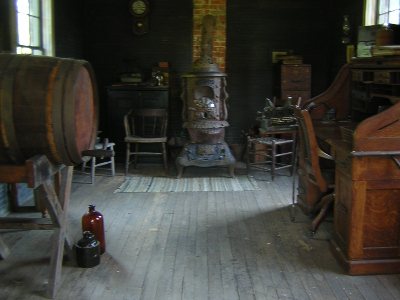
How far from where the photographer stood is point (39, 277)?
2.90m

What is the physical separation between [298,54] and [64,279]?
4.78m

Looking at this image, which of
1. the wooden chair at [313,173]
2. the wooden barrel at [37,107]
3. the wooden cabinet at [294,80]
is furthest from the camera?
the wooden cabinet at [294,80]

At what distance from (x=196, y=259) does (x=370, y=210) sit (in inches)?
46.3

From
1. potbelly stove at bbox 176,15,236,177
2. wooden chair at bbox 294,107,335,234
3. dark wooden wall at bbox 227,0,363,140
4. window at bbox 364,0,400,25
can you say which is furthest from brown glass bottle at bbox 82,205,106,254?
dark wooden wall at bbox 227,0,363,140

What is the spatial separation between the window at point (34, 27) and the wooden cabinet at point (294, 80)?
289 centimetres

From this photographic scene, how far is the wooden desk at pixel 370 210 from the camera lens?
2789mm

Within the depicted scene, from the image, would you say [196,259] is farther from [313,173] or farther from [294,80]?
[294,80]

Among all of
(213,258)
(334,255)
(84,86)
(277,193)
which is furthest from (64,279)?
(277,193)

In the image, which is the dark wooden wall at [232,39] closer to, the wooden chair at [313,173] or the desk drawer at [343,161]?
the wooden chair at [313,173]

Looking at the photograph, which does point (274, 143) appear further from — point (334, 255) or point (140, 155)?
point (334, 255)

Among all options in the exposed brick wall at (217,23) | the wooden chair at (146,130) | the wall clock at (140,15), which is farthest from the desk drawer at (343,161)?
the wall clock at (140,15)

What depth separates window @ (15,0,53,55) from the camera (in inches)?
179

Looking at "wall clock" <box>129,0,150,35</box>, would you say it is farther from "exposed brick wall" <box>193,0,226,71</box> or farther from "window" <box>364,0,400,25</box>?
"window" <box>364,0,400,25</box>

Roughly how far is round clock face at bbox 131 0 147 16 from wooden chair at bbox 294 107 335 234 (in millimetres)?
3405
